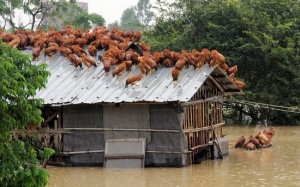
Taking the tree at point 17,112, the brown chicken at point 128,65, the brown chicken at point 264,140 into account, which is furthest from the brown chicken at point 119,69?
the tree at point 17,112

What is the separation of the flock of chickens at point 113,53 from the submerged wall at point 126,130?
0.80m

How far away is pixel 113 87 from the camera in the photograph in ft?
58.2

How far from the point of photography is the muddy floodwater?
1500 centimetres

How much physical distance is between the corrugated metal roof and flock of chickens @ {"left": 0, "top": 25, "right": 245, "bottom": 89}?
0.59 ft

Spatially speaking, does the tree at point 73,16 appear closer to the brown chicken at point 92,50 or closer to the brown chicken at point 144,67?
the brown chicken at point 92,50

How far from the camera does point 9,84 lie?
27.8 feet

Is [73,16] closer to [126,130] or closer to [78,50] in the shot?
[78,50]

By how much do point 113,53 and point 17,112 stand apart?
994 cm

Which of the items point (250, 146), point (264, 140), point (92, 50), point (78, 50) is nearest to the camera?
point (92, 50)

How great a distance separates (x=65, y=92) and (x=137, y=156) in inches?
97.9

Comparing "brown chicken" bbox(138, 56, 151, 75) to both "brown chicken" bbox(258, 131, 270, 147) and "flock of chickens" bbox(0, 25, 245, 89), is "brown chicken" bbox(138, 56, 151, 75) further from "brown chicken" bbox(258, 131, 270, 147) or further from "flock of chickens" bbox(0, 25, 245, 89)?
"brown chicken" bbox(258, 131, 270, 147)

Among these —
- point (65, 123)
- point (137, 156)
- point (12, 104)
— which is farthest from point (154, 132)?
point (12, 104)

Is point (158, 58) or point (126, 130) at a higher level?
point (158, 58)

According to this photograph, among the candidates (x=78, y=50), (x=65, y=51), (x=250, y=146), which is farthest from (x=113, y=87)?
(x=250, y=146)
